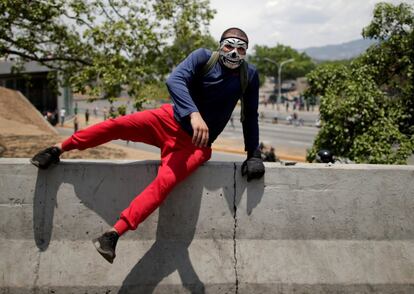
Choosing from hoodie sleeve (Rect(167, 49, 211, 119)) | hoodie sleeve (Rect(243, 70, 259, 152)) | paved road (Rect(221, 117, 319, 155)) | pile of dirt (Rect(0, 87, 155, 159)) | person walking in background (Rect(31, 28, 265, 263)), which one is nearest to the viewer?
hoodie sleeve (Rect(167, 49, 211, 119))

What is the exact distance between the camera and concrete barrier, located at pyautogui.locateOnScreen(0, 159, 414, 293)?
3.04m

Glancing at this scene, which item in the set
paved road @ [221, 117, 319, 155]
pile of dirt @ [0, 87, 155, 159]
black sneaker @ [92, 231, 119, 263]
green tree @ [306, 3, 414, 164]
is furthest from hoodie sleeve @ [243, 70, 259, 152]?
paved road @ [221, 117, 319, 155]

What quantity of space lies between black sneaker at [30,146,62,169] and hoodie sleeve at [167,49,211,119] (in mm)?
922

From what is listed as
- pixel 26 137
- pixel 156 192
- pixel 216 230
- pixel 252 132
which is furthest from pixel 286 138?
pixel 156 192

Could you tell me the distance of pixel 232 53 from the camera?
3.03 m

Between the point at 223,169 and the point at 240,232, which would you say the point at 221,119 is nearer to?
the point at 223,169

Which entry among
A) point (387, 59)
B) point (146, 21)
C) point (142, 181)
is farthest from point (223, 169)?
point (146, 21)

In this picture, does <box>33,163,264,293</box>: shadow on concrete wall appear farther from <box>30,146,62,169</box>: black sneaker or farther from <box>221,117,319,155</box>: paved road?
<box>221,117,319,155</box>: paved road

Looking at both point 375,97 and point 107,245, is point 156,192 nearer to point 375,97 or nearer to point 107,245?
point 107,245

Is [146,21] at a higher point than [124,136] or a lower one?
higher

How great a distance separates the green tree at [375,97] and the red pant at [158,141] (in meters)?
4.60

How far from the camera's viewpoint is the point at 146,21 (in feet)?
37.7

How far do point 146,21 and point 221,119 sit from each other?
9051 millimetres

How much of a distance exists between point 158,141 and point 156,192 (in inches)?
17.8
